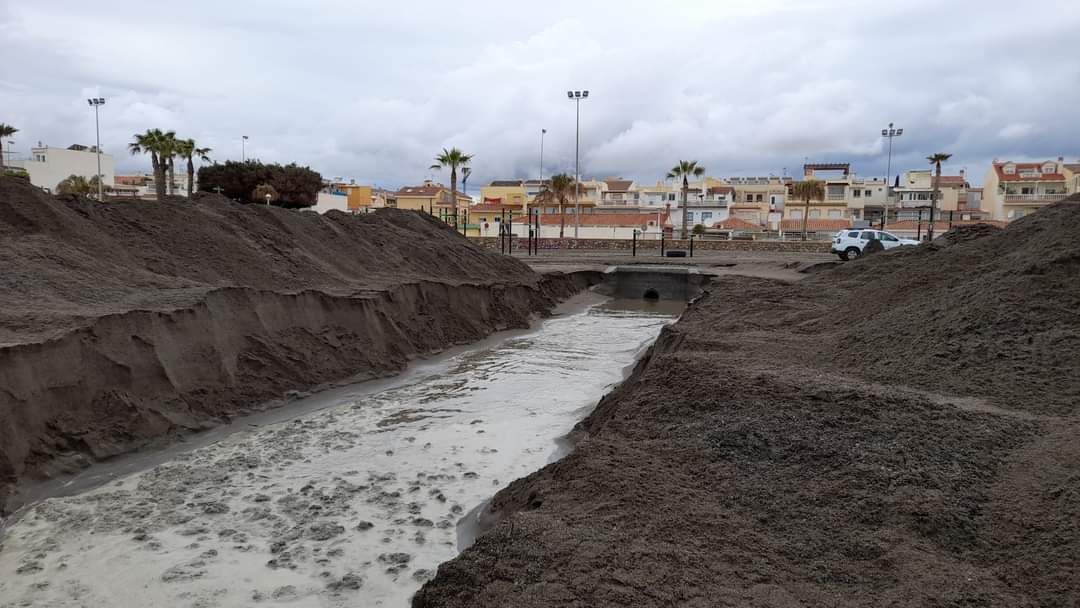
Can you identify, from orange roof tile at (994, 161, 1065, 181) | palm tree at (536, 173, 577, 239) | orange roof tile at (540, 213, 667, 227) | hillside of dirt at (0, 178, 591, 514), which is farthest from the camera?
palm tree at (536, 173, 577, 239)

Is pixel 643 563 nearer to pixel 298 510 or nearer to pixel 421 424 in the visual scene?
pixel 298 510

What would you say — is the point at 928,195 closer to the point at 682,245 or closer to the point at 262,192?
the point at 682,245

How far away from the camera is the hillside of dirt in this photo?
27.3 ft

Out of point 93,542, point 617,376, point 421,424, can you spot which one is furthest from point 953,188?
point 93,542

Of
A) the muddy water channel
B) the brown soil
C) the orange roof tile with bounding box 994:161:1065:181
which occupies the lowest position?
the muddy water channel

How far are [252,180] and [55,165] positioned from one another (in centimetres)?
2670

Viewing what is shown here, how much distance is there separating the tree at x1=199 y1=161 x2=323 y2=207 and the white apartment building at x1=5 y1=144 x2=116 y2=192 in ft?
60.6

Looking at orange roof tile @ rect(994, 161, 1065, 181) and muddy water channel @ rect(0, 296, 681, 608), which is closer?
muddy water channel @ rect(0, 296, 681, 608)

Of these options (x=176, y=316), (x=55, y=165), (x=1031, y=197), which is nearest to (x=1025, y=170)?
(x=1031, y=197)

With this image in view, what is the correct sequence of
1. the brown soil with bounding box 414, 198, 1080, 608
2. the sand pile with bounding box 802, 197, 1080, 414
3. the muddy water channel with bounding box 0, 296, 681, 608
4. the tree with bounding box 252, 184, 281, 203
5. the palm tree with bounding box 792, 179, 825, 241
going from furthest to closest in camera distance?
the palm tree with bounding box 792, 179, 825, 241, the tree with bounding box 252, 184, 281, 203, the sand pile with bounding box 802, 197, 1080, 414, the muddy water channel with bounding box 0, 296, 681, 608, the brown soil with bounding box 414, 198, 1080, 608

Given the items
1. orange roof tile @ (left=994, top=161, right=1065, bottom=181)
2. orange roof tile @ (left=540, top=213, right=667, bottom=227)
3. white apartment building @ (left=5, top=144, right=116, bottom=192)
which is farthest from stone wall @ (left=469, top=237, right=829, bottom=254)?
white apartment building @ (left=5, top=144, right=116, bottom=192)

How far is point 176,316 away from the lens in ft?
34.1

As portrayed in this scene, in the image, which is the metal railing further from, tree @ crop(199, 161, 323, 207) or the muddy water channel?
the muddy water channel

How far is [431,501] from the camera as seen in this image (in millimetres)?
7496
